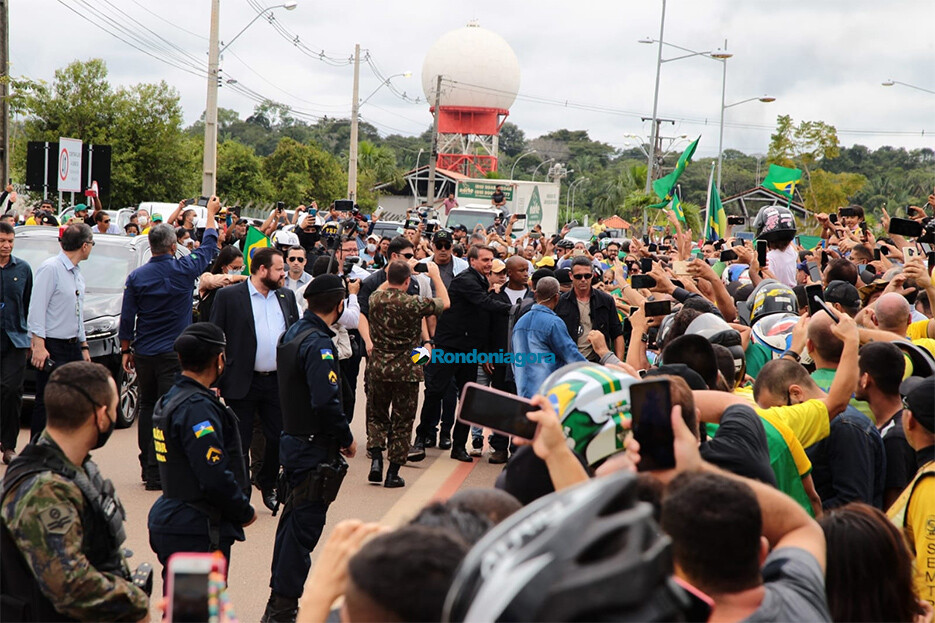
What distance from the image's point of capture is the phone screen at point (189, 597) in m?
1.79

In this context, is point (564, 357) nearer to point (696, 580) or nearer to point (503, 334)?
point (503, 334)

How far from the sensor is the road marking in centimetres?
811

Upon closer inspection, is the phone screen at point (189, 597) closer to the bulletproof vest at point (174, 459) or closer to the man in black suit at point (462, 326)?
the bulletproof vest at point (174, 459)

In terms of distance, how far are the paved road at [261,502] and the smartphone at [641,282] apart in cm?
240

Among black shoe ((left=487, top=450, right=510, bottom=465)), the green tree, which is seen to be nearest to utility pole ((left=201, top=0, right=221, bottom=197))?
black shoe ((left=487, top=450, right=510, bottom=465))

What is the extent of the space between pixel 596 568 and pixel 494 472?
27.9ft

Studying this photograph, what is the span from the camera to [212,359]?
196 inches

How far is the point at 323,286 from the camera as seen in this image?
20.6ft

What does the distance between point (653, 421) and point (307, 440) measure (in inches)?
142

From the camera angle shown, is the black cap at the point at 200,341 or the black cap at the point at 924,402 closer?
the black cap at the point at 924,402

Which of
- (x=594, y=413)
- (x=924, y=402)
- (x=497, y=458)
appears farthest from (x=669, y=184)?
(x=594, y=413)

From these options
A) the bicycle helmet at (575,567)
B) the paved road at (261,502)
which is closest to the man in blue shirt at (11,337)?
the paved road at (261,502)

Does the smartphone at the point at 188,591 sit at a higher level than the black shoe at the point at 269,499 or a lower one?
higher

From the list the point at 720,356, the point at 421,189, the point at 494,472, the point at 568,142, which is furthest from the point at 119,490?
the point at 568,142
